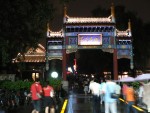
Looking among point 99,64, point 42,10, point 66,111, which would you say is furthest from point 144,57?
point 42,10

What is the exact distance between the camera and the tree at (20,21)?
18.3 m

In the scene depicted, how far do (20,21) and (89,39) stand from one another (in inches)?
1222

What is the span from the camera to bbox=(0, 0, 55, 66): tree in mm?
18266

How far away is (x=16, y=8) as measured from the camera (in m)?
18.5

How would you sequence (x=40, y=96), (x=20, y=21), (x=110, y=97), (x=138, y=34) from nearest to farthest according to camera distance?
1. (x=110, y=97)
2. (x=40, y=96)
3. (x=20, y=21)
4. (x=138, y=34)

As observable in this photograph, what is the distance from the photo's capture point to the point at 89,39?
50094 millimetres

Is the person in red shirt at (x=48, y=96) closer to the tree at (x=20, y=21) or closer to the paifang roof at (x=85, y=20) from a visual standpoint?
the tree at (x=20, y=21)


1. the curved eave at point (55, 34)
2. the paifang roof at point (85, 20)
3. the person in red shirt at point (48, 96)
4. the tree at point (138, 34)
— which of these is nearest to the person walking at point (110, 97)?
the person in red shirt at point (48, 96)

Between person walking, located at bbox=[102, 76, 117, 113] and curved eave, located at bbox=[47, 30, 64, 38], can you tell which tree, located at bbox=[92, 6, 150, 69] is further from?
person walking, located at bbox=[102, 76, 117, 113]

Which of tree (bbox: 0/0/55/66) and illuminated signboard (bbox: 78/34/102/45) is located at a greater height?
illuminated signboard (bbox: 78/34/102/45)

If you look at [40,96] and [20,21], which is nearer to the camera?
[40,96]

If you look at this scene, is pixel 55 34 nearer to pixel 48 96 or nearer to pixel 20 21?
pixel 20 21

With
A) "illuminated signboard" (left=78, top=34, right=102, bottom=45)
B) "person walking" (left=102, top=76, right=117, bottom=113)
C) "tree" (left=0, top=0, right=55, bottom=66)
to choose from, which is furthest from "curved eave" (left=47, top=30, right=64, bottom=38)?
"person walking" (left=102, top=76, right=117, bottom=113)

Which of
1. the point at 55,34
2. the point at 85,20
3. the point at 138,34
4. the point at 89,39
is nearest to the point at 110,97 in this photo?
the point at 85,20
